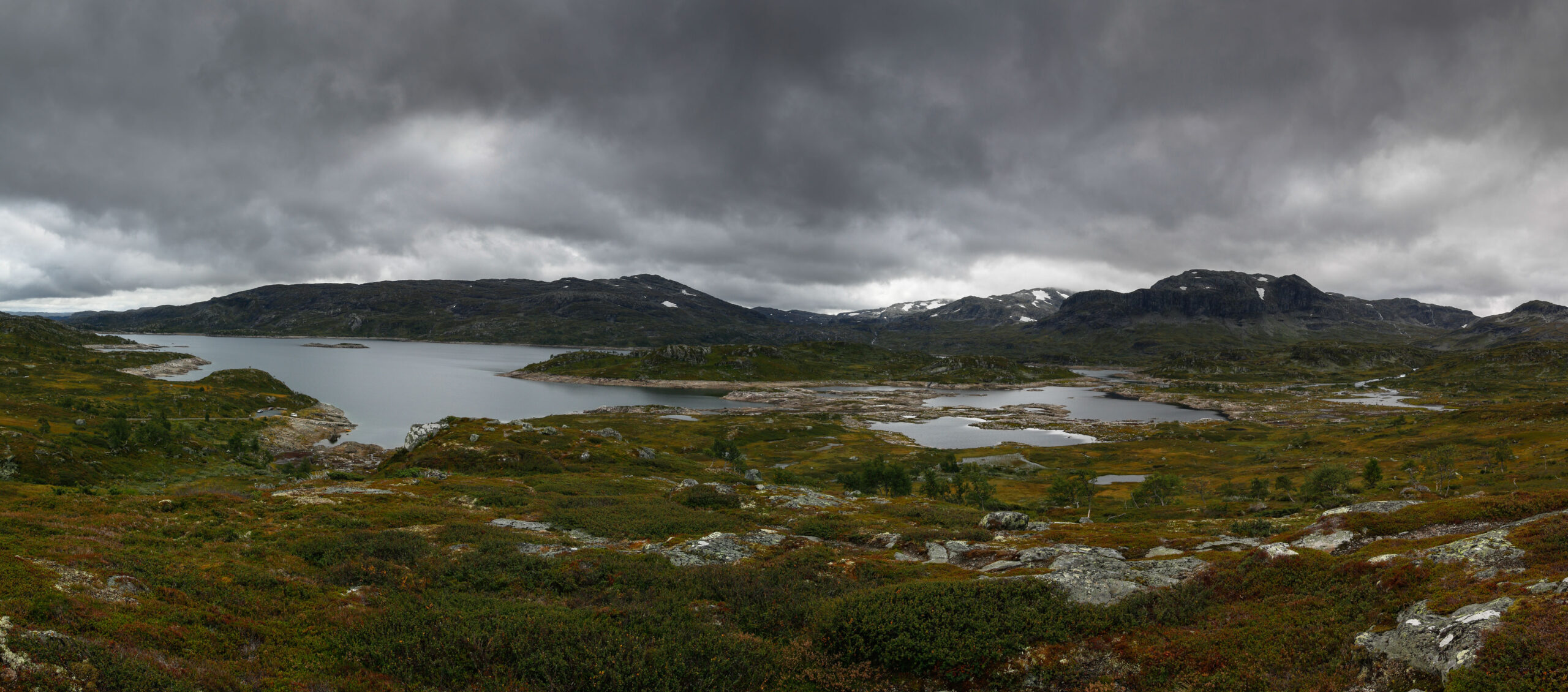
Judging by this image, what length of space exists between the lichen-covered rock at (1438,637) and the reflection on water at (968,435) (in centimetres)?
13423

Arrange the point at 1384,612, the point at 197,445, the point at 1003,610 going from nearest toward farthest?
1. the point at 1384,612
2. the point at 1003,610
3. the point at 197,445

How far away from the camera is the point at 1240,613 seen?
15.6 meters

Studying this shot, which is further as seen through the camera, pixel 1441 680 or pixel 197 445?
pixel 197 445

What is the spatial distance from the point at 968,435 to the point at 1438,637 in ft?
515

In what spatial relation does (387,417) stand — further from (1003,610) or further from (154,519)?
(1003,610)

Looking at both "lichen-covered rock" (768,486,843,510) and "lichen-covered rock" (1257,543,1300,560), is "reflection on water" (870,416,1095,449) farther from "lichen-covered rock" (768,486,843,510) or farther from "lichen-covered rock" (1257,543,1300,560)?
"lichen-covered rock" (1257,543,1300,560)

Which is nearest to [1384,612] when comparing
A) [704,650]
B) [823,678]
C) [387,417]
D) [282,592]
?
[823,678]

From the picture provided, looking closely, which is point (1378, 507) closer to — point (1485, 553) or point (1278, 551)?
point (1278, 551)

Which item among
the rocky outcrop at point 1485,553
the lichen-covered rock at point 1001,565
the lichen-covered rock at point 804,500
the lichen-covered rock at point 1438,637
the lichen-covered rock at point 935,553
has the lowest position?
the lichen-covered rock at point 804,500

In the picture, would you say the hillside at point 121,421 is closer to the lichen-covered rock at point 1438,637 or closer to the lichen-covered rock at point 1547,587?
the lichen-covered rock at point 1438,637

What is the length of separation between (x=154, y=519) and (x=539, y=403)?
178 meters

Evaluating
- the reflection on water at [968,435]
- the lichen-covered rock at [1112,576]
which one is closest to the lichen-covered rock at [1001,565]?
the lichen-covered rock at [1112,576]

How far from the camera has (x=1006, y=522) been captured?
121 feet

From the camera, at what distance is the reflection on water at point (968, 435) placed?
151 metres
